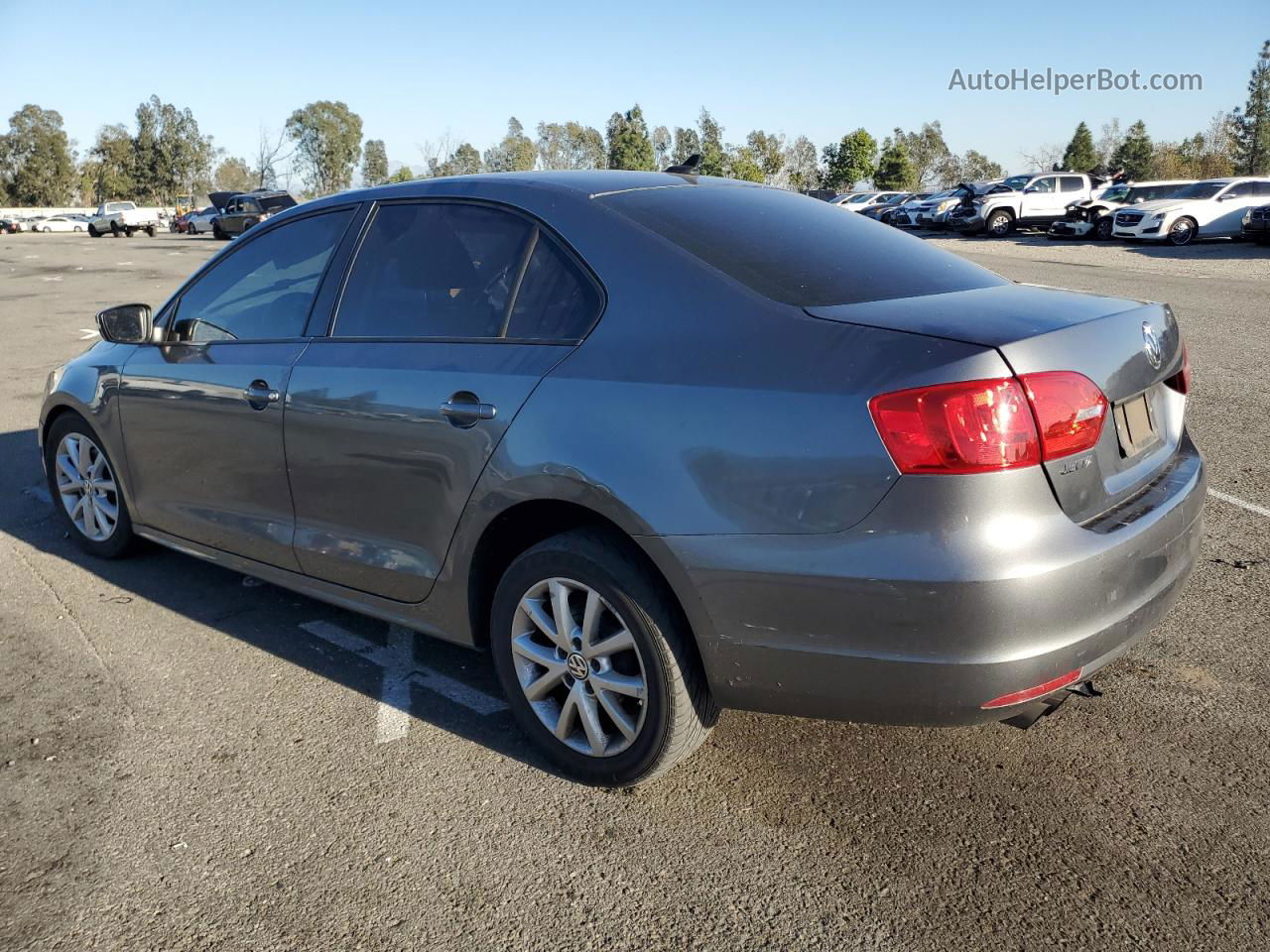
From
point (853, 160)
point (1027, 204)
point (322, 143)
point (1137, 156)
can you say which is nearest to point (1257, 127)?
point (1137, 156)

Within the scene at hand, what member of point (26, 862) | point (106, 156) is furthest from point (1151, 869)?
point (106, 156)

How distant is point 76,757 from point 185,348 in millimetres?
1755

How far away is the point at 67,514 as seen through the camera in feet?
17.3

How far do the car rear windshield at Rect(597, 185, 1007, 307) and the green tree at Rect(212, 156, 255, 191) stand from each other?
395 feet

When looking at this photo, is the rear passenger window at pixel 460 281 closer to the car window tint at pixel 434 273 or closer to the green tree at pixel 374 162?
the car window tint at pixel 434 273

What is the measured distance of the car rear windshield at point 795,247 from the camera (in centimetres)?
288

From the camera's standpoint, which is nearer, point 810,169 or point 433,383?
point 433,383

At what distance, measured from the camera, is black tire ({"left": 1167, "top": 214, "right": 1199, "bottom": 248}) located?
88.6ft

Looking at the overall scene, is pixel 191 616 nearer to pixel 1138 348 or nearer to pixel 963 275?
pixel 963 275

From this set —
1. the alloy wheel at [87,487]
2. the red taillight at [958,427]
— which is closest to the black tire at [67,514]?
the alloy wheel at [87,487]

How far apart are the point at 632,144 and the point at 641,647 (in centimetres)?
8461

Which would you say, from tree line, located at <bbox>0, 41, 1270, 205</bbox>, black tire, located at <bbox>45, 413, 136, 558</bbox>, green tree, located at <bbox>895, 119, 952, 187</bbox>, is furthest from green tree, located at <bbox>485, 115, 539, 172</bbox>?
black tire, located at <bbox>45, 413, 136, 558</bbox>

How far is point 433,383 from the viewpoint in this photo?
10.6ft

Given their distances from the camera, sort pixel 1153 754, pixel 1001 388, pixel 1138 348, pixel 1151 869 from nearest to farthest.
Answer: pixel 1001 388, pixel 1151 869, pixel 1138 348, pixel 1153 754
